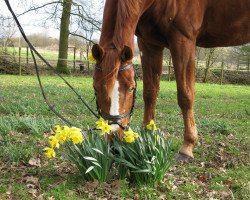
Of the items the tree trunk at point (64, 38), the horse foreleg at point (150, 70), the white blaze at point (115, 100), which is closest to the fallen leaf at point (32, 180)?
the white blaze at point (115, 100)

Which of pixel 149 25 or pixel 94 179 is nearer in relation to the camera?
pixel 94 179

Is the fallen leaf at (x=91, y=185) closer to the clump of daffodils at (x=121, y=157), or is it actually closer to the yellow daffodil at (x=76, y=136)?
the clump of daffodils at (x=121, y=157)

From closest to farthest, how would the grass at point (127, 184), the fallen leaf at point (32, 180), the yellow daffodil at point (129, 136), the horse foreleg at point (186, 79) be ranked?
the yellow daffodil at point (129, 136)
the grass at point (127, 184)
the fallen leaf at point (32, 180)
the horse foreleg at point (186, 79)

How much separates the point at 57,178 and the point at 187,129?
6.02 feet

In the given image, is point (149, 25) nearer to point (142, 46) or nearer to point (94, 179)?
point (142, 46)

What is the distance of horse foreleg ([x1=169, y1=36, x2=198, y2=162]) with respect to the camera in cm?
439

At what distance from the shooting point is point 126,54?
11.5 ft

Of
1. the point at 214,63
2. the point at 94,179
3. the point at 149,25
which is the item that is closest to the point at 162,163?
the point at 94,179

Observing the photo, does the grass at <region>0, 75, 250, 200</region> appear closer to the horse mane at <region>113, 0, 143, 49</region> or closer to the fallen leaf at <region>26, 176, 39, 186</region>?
the fallen leaf at <region>26, 176, 39, 186</region>

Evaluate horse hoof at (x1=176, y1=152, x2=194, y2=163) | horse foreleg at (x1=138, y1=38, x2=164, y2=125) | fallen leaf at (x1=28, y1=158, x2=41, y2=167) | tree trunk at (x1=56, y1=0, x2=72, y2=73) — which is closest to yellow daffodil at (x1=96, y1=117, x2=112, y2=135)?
fallen leaf at (x1=28, y1=158, x2=41, y2=167)

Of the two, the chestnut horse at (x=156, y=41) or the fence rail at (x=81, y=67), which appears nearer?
the chestnut horse at (x=156, y=41)

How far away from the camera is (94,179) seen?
142 inches

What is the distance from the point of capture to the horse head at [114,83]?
133 inches

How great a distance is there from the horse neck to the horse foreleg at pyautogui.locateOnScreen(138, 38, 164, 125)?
42.1 inches
